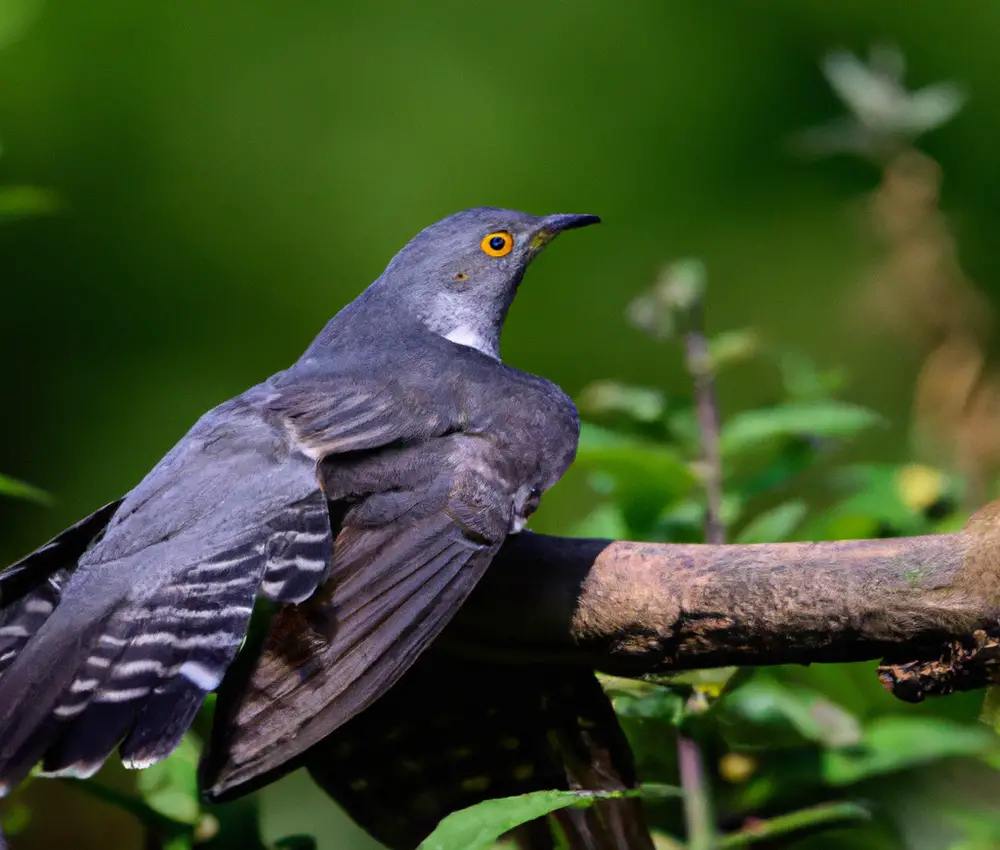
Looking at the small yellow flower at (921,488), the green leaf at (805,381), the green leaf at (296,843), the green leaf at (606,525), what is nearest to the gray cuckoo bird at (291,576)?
the green leaf at (296,843)

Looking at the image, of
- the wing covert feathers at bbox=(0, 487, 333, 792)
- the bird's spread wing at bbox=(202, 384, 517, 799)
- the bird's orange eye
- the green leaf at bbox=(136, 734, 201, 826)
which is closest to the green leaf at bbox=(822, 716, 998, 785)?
the bird's spread wing at bbox=(202, 384, 517, 799)

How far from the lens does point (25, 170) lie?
5508 mm

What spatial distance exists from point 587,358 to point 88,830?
3.09 m

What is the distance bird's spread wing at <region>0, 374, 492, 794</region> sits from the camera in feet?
6.81

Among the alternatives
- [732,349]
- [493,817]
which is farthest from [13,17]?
[493,817]

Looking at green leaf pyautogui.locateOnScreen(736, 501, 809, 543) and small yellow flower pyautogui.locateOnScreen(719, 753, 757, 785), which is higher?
green leaf pyautogui.locateOnScreen(736, 501, 809, 543)

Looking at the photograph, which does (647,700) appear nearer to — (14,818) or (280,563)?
(280,563)

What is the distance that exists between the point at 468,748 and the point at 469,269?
1657mm

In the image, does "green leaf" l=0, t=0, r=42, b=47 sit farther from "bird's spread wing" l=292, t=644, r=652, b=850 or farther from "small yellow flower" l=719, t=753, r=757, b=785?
"small yellow flower" l=719, t=753, r=757, b=785

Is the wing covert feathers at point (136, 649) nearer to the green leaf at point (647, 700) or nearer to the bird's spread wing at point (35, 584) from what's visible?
the bird's spread wing at point (35, 584)

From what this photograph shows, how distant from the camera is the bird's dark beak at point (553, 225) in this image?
3.87 metres

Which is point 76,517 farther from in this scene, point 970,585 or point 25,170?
point 970,585

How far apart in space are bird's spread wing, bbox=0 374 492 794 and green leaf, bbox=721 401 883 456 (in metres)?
0.60

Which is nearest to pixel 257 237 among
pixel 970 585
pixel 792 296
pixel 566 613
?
pixel 792 296
